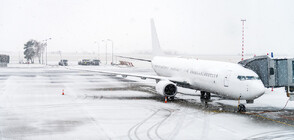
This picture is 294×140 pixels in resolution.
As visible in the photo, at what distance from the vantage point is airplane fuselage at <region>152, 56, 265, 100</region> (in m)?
22.8

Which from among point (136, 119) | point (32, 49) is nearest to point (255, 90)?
point (136, 119)

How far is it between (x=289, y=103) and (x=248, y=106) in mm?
4769

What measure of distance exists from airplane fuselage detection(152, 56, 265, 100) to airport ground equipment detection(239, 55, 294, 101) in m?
1.44

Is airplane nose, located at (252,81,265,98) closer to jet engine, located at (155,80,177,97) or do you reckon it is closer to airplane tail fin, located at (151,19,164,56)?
jet engine, located at (155,80,177,97)

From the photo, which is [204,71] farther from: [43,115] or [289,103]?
[43,115]

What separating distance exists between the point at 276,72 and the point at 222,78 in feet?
13.4

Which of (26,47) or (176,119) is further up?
(26,47)

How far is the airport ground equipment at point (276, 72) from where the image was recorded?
24156mm

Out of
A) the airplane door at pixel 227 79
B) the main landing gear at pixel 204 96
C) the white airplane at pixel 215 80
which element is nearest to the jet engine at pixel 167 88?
the white airplane at pixel 215 80

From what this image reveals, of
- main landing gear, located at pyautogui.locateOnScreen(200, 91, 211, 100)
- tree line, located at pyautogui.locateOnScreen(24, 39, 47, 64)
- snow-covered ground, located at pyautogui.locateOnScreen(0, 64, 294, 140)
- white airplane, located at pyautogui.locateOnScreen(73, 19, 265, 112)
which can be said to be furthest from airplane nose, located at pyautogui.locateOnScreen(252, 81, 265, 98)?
tree line, located at pyautogui.locateOnScreen(24, 39, 47, 64)

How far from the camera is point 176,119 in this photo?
70.4ft

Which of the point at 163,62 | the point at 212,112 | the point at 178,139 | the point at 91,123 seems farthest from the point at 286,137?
the point at 163,62

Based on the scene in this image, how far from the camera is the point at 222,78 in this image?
81.2ft

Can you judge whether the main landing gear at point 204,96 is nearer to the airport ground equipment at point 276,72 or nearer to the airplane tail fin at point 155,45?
the airport ground equipment at point 276,72
